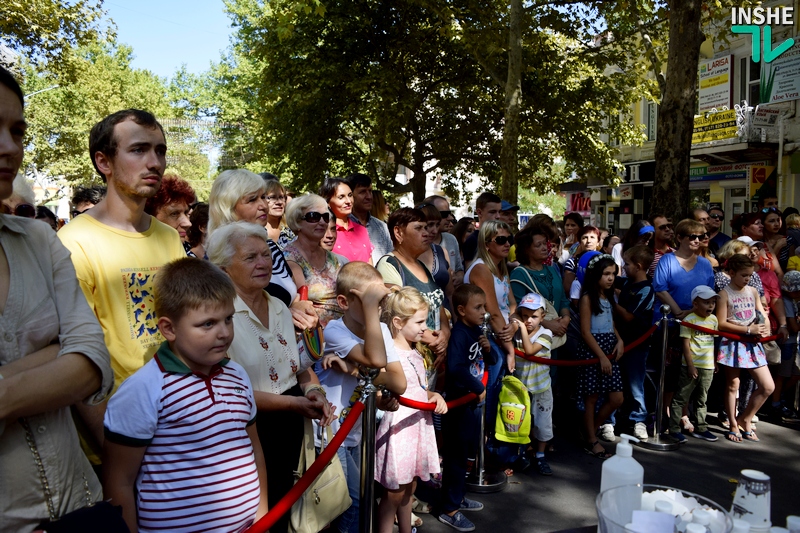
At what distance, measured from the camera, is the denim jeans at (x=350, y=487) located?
3607mm

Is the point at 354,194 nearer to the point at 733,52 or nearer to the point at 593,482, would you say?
the point at 593,482

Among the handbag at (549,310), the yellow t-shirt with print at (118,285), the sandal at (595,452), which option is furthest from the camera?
the sandal at (595,452)

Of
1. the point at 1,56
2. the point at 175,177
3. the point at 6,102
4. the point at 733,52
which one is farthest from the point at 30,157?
the point at 6,102

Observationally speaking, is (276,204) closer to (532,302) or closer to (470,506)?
(532,302)

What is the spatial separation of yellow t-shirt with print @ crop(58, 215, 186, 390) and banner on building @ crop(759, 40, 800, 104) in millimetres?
19900

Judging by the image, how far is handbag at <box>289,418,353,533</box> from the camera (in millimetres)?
2973

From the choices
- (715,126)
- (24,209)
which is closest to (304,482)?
(24,209)

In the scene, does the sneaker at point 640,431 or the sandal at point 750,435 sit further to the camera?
the sandal at point 750,435

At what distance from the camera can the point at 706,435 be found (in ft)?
21.5

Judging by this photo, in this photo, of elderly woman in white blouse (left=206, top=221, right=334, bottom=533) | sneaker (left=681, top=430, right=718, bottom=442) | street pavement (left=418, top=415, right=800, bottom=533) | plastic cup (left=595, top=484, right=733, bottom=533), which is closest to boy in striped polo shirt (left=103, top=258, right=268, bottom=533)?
elderly woman in white blouse (left=206, top=221, right=334, bottom=533)

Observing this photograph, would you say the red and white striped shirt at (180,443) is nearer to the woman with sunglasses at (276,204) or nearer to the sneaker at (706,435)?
the woman with sunglasses at (276,204)

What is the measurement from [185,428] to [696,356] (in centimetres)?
559

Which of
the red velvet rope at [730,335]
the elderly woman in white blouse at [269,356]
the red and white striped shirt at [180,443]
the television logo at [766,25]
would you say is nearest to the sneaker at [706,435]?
the red velvet rope at [730,335]

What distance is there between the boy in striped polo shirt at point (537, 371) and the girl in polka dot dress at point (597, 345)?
59cm
